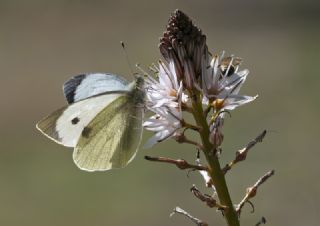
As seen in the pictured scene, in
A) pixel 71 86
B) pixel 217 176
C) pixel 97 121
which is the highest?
pixel 71 86

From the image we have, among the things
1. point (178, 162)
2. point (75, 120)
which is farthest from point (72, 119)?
point (178, 162)

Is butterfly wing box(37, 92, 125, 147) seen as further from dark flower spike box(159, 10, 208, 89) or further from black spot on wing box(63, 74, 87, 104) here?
dark flower spike box(159, 10, 208, 89)

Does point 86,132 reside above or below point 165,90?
below

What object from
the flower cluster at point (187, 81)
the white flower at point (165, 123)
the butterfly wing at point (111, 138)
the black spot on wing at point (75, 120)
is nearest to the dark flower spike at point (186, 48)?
the flower cluster at point (187, 81)

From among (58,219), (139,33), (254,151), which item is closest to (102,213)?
(58,219)

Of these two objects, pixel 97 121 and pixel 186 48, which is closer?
pixel 186 48

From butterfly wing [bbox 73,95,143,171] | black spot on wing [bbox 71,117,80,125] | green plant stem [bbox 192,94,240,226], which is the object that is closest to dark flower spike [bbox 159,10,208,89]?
green plant stem [bbox 192,94,240,226]

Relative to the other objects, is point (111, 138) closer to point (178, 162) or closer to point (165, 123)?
point (165, 123)

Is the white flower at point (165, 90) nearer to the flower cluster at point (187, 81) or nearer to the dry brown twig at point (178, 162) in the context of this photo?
the flower cluster at point (187, 81)
